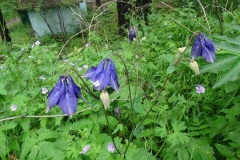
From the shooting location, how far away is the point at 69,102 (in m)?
1.10

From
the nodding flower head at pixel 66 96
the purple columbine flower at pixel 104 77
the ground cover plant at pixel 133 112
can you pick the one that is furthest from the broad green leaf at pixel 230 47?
the nodding flower head at pixel 66 96

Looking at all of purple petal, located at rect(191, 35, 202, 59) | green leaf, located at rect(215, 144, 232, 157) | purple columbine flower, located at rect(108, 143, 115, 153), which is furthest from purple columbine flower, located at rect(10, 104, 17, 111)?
green leaf, located at rect(215, 144, 232, 157)

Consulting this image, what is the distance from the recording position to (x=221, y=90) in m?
2.00

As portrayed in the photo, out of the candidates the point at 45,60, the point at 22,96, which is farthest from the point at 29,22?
the point at 22,96

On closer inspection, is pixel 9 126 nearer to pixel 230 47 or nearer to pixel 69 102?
pixel 69 102

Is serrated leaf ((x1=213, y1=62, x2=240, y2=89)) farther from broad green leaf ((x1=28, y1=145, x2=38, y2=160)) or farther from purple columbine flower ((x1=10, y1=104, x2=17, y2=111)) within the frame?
purple columbine flower ((x1=10, y1=104, x2=17, y2=111))

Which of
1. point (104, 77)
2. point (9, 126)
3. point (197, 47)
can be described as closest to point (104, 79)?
point (104, 77)

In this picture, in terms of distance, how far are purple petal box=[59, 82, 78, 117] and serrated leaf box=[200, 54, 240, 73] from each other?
27.7 inches

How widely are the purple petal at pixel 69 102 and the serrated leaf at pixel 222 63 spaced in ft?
Answer: 2.31

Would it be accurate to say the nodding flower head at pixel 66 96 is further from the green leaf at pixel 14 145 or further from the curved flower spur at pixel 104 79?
the green leaf at pixel 14 145

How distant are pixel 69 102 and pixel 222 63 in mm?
819

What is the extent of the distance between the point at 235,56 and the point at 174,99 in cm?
71

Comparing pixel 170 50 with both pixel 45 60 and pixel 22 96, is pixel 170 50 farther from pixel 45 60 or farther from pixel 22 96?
pixel 22 96

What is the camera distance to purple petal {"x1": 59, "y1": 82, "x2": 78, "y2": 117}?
110 cm
